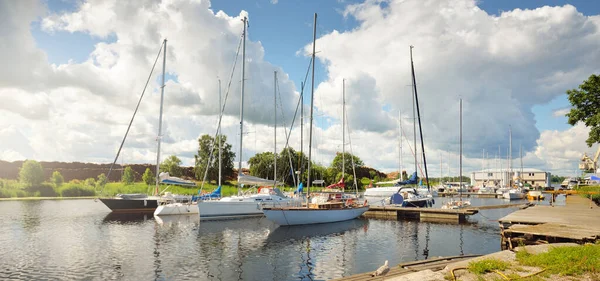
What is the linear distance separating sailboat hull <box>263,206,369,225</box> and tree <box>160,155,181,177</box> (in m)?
74.1

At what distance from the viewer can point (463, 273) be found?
35.1 feet

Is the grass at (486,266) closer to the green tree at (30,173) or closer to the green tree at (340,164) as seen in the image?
the green tree at (30,173)

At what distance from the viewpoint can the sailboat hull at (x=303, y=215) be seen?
110 ft

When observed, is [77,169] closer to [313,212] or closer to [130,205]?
[130,205]

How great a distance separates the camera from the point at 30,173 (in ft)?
254

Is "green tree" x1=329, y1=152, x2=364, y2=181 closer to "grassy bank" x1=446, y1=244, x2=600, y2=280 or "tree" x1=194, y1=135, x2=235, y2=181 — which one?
"tree" x1=194, y1=135, x2=235, y2=181

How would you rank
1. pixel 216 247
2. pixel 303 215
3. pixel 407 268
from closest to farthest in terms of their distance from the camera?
pixel 407 268 < pixel 216 247 < pixel 303 215

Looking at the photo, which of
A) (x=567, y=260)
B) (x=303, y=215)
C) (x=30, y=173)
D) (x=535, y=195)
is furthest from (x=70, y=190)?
(x=535, y=195)

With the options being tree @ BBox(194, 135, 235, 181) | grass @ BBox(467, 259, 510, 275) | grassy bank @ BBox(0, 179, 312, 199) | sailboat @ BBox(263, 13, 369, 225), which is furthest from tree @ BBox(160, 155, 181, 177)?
grass @ BBox(467, 259, 510, 275)

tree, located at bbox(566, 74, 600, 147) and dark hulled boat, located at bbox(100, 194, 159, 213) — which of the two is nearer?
tree, located at bbox(566, 74, 600, 147)

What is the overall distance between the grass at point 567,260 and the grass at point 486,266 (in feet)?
3.55

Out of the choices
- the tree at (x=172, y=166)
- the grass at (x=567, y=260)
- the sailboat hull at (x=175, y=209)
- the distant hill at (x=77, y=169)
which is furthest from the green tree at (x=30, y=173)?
the grass at (x=567, y=260)

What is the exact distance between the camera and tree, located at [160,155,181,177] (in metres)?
101

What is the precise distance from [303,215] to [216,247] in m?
11.4
